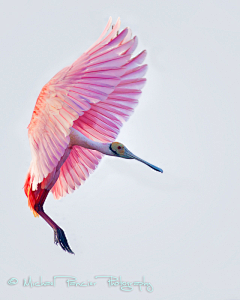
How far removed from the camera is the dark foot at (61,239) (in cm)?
393

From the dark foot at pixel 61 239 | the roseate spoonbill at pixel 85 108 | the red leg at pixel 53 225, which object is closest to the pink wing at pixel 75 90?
the roseate spoonbill at pixel 85 108

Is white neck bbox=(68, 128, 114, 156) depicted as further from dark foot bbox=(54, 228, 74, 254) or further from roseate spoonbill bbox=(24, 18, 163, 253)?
dark foot bbox=(54, 228, 74, 254)

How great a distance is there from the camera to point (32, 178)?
147 inches

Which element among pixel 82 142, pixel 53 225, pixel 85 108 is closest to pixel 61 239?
pixel 53 225

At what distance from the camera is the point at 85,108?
3.36 m

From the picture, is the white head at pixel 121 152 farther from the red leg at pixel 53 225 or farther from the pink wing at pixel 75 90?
the red leg at pixel 53 225

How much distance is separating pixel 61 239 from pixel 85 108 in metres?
1.17

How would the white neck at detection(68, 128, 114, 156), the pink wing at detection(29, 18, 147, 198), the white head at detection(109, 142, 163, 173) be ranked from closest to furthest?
1. the pink wing at detection(29, 18, 147, 198)
2. the white neck at detection(68, 128, 114, 156)
3. the white head at detection(109, 142, 163, 173)

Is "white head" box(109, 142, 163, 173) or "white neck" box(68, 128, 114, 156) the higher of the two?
"white neck" box(68, 128, 114, 156)

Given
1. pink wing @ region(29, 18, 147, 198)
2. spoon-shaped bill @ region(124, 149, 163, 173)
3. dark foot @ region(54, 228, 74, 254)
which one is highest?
pink wing @ region(29, 18, 147, 198)

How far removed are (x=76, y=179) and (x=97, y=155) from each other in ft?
0.91

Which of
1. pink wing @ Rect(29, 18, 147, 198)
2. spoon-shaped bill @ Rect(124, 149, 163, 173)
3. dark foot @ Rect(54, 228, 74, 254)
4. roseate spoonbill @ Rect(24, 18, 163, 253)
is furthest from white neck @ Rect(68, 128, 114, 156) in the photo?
dark foot @ Rect(54, 228, 74, 254)

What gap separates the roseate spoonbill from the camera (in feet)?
11.1

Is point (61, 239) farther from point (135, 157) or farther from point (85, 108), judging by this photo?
point (85, 108)
